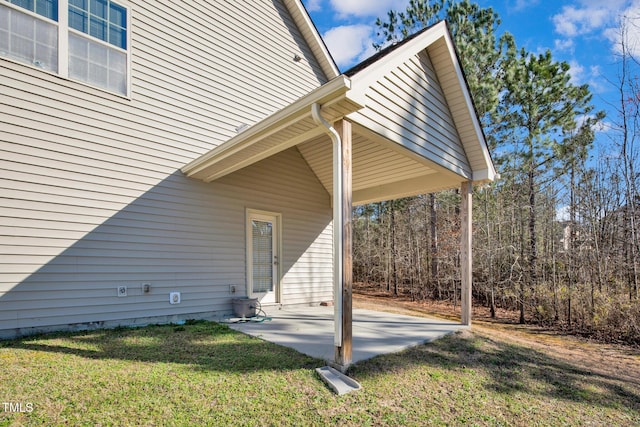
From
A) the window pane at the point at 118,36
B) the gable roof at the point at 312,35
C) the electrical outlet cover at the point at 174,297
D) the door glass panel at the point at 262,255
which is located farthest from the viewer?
the gable roof at the point at 312,35

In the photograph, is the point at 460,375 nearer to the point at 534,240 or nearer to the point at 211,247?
the point at 211,247

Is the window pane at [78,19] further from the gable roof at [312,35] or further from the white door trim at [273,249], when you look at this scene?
the gable roof at [312,35]

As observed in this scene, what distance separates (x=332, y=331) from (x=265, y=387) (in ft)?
6.89

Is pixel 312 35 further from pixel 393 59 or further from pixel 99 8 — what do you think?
pixel 393 59

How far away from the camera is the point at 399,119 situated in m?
4.25

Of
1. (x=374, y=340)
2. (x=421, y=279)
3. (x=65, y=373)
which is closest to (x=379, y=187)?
(x=374, y=340)

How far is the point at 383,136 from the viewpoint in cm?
398

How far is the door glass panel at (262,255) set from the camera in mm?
6656

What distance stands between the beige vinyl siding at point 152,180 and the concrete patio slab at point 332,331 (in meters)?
0.99

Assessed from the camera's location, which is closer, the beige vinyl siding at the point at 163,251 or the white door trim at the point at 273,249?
the beige vinyl siding at the point at 163,251

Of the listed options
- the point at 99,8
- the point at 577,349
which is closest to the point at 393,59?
the point at 99,8

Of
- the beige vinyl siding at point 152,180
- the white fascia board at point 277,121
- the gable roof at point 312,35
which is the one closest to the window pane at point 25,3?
the beige vinyl siding at point 152,180

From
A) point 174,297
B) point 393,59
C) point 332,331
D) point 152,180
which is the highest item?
point 393,59

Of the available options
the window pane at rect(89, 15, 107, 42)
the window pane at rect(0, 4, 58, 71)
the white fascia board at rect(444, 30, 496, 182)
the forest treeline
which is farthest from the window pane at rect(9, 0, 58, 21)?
the forest treeline
